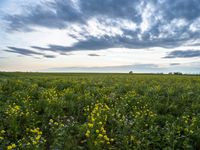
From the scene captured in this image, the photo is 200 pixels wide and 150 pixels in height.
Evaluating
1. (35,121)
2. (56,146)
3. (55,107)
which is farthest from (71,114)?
(56,146)

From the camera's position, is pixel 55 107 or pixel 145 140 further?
pixel 55 107

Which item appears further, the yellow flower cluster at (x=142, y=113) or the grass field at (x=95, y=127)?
the yellow flower cluster at (x=142, y=113)

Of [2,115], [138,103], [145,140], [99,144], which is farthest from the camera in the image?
[138,103]

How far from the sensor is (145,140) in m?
6.13

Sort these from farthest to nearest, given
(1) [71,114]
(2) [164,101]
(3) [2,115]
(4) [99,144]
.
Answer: (2) [164,101] → (1) [71,114] → (3) [2,115] → (4) [99,144]

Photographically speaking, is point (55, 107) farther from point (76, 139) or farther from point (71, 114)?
point (76, 139)

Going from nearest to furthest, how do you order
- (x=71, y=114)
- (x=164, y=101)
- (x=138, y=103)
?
1. (x=71, y=114)
2. (x=138, y=103)
3. (x=164, y=101)

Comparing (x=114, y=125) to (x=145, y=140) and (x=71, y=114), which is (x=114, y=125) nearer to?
(x=145, y=140)

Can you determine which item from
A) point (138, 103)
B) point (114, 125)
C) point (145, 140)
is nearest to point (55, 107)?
point (114, 125)

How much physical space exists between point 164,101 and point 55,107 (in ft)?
16.1

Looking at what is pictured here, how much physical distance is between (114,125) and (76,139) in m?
1.42

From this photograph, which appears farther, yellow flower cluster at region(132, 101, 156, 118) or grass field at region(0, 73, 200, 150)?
yellow flower cluster at region(132, 101, 156, 118)

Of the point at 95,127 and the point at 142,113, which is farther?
the point at 142,113

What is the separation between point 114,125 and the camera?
7488 millimetres
